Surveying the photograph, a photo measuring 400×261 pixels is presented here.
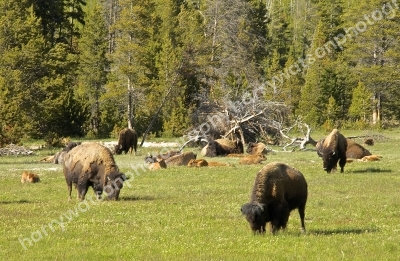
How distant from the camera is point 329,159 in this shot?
1275 inches

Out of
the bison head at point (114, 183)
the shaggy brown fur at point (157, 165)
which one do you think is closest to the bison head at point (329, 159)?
the shaggy brown fur at point (157, 165)

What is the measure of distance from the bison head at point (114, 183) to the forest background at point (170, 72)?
30.3 m

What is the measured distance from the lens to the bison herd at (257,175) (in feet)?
51.2

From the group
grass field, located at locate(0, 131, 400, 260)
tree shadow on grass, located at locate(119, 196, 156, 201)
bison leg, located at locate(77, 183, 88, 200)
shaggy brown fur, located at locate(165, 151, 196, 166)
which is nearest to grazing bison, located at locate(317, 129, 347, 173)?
grass field, located at locate(0, 131, 400, 260)

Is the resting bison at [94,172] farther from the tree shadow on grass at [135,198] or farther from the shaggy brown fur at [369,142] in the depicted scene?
the shaggy brown fur at [369,142]

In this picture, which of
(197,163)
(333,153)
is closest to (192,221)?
(333,153)

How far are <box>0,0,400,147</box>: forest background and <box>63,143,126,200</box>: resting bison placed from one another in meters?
29.0

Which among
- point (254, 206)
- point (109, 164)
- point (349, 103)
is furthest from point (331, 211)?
point (349, 103)

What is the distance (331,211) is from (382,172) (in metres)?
12.9

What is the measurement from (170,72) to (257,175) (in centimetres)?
5362

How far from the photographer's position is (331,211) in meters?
20.3

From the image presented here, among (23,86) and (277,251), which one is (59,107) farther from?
(277,251)

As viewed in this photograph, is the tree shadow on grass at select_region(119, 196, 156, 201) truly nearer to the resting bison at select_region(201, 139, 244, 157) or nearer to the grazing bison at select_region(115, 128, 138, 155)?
the resting bison at select_region(201, 139, 244, 157)

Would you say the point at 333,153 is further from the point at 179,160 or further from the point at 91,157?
the point at 91,157
